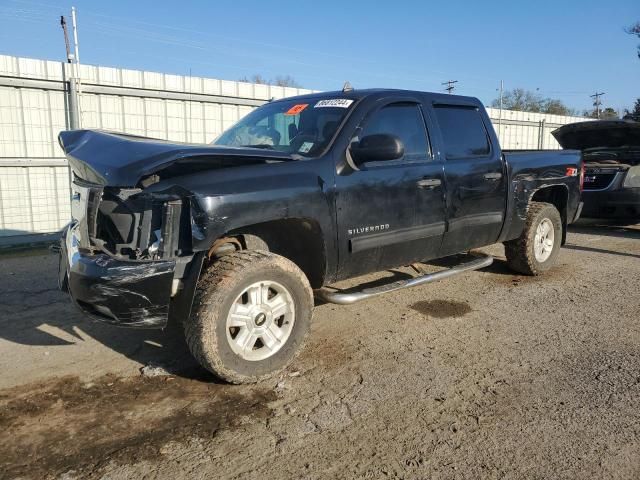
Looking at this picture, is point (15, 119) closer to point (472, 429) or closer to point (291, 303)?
point (291, 303)

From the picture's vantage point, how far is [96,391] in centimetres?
325

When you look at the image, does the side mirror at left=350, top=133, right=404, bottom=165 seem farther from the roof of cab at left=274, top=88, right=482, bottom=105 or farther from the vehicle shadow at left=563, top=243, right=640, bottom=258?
the vehicle shadow at left=563, top=243, right=640, bottom=258

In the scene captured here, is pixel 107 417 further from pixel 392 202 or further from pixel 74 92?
pixel 74 92

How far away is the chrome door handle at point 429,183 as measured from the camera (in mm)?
4234

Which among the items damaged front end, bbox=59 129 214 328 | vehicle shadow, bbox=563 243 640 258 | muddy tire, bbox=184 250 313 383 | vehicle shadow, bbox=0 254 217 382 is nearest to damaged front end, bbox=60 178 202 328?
damaged front end, bbox=59 129 214 328

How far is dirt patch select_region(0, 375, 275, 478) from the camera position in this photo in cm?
254

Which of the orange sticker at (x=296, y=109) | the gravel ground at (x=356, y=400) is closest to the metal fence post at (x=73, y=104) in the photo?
the gravel ground at (x=356, y=400)

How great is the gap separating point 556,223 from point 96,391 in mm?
5305

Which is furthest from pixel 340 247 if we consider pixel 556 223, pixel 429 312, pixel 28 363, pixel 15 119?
pixel 15 119

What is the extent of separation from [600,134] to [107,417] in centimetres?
951

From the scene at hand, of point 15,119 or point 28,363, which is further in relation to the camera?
point 15,119

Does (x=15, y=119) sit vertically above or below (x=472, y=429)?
above

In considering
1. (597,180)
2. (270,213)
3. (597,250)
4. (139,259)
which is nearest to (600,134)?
(597,180)

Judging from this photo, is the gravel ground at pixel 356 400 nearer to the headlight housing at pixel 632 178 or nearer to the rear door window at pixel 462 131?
the rear door window at pixel 462 131
